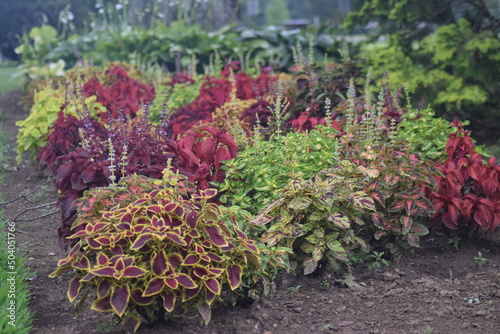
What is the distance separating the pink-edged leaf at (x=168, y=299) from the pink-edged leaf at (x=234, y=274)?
0.26 meters

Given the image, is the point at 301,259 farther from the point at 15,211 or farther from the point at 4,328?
the point at 15,211

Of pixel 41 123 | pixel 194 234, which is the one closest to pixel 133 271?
pixel 194 234

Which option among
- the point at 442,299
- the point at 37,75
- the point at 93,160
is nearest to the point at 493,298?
the point at 442,299

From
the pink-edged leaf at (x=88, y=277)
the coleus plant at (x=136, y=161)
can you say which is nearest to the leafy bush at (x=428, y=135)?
the coleus plant at (x=136, y=161)

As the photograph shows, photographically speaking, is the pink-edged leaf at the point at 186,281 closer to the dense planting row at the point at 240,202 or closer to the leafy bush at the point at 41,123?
the dense planting row at the point at 240,202

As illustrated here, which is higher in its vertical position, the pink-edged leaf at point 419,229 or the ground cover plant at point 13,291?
the pink-edged leaf at point 419,229

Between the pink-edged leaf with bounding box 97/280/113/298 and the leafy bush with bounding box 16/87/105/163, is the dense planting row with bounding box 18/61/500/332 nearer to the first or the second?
the pink-edged leaf with bounding box 97/280/113/298

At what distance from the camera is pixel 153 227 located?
253cm

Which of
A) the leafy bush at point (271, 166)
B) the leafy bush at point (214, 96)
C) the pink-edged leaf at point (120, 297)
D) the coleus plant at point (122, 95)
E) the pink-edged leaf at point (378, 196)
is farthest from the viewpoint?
the coleus plant at point (122, 95)

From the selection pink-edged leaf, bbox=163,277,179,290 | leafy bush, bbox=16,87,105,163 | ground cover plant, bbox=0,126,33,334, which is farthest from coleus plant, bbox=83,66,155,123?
pink-edged leaf, bbox=163,277,179,290

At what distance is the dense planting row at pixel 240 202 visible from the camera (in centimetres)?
258

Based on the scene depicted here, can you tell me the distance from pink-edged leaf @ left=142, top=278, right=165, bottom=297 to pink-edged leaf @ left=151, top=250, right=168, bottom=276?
0.10 ft

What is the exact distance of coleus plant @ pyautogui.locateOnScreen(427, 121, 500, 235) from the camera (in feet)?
11.7

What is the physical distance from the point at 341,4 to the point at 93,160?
3263cm
